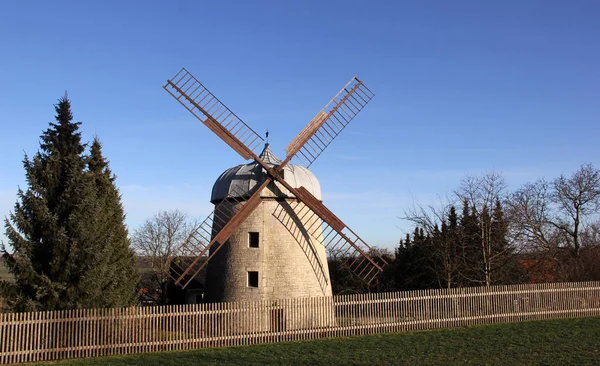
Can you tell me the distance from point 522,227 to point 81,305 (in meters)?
25.5

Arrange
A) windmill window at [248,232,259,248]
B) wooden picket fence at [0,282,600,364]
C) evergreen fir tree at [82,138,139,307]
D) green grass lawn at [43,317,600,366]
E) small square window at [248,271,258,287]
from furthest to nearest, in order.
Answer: windmill window at [248,232,259,248] → small square window at [248,271,258,287] → evergreen fir tree at [82,138,139,307] → wooden picket fence at [0,282,600,364] → green grass lawn at [43,317,600,366]

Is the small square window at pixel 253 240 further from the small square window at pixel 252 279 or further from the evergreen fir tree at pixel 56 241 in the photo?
the evergreen fir tree at pixel 56 241

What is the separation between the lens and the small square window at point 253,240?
68.6ft

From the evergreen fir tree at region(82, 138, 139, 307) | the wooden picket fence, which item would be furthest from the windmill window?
the evergreen fir tree at region(82, 138, 139, 307)

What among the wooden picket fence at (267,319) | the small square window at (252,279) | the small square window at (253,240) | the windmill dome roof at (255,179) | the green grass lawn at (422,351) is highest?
the windmill dome roof at (255,179)

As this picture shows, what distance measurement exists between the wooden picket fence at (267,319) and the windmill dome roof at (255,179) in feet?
16.1

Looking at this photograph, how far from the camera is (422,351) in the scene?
14.4 metres

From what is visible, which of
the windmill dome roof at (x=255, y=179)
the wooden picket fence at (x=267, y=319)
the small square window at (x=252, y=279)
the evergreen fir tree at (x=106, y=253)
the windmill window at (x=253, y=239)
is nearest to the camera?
the wooden picket fence at (x=267, y=319)

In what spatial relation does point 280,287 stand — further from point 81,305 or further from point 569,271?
point 569,271

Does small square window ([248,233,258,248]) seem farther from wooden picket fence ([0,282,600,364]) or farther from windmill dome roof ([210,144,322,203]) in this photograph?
wooden picket fence ([0,282,600,364])

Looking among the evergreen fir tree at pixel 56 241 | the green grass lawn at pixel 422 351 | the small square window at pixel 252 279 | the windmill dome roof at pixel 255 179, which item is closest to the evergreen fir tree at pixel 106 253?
the evergreen fir tree at pixel 56 241

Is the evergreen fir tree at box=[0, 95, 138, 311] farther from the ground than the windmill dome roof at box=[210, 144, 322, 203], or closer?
closer

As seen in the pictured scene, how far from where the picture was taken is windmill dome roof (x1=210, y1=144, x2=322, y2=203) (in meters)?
21.2

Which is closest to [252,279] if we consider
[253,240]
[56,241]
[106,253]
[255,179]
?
[253,240]
